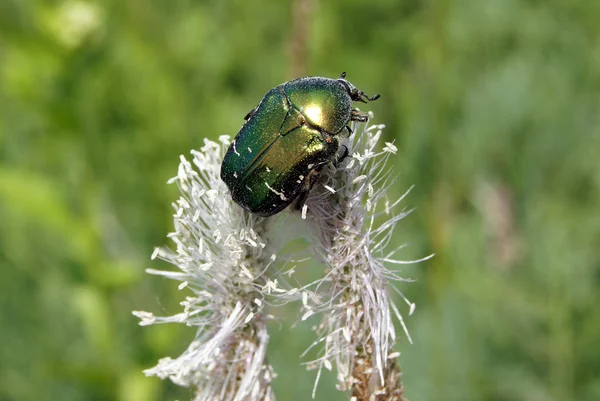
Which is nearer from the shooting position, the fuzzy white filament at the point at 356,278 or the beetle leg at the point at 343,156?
the fuzzy white filament at the point at 356,278

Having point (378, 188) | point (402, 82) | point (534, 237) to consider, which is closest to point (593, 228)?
point (534, 237)

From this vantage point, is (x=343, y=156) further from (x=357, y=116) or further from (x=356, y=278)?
(x=356, y=278)

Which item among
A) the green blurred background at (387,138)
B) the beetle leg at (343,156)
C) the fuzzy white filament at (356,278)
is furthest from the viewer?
the green blurred background at (387,138)

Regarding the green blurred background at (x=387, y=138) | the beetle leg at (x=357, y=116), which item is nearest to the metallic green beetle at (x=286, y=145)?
the beetle leg at (x=357, y=116)

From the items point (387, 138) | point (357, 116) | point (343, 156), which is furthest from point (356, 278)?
point (387, 138)

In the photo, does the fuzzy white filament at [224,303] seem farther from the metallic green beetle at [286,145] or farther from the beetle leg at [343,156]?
the beetle leg at [343,156]

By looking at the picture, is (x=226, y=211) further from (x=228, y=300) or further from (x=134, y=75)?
(x=134, y=75)

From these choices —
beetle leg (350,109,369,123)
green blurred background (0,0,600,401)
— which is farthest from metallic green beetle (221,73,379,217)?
green blurred background (0,0,600,401)
